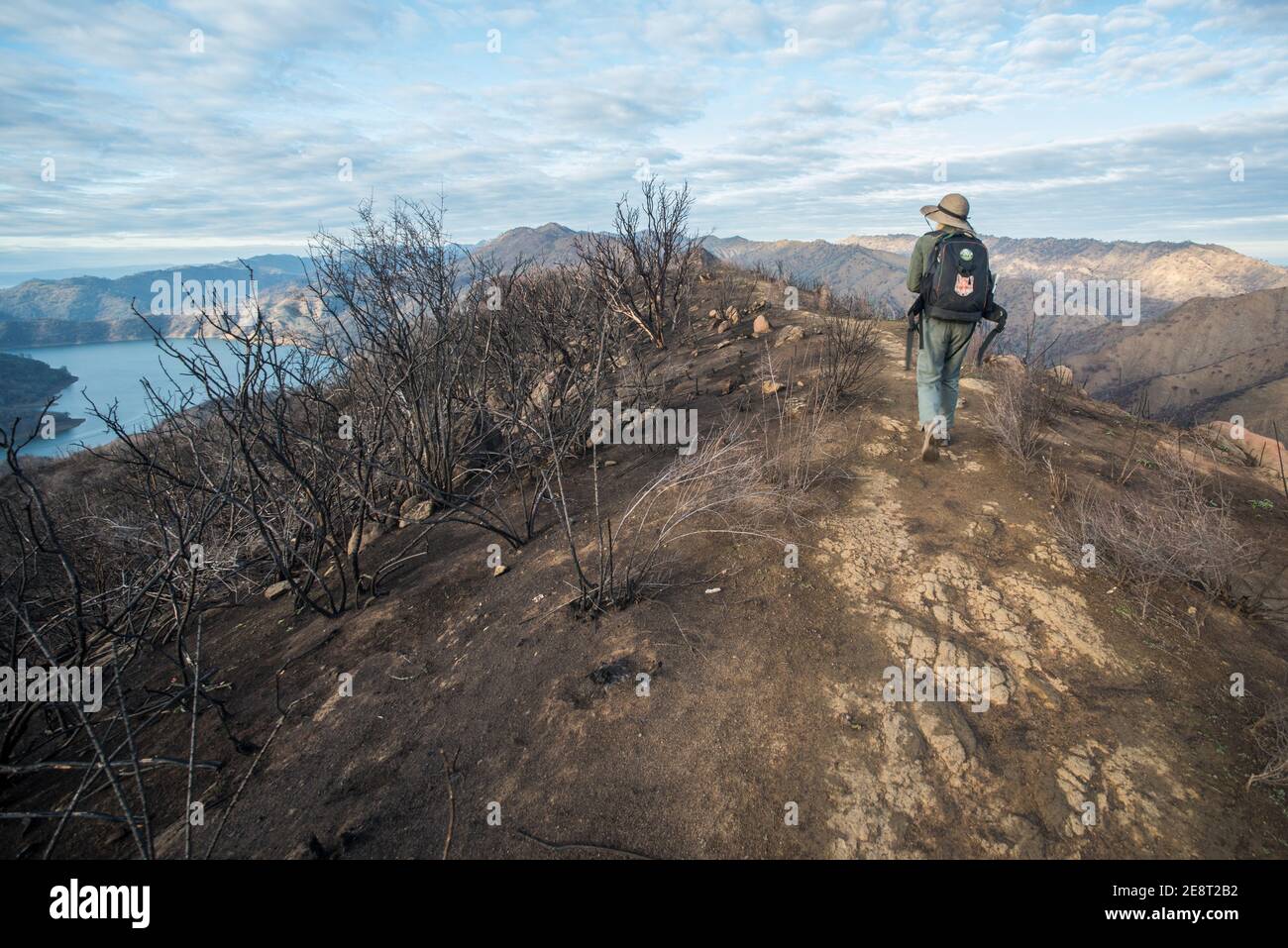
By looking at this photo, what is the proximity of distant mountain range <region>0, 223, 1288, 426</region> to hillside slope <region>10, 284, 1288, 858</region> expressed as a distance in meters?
2.12

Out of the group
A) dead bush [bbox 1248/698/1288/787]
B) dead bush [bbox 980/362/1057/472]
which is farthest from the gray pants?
dead bush [bbox 1248/698/1288/787]

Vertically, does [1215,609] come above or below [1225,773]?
above

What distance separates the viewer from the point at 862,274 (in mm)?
163000

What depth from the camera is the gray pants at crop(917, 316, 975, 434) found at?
4.25 metres

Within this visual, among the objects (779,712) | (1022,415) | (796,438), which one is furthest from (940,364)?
(779,712)

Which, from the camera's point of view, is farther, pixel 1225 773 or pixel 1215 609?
pixel 1215 609

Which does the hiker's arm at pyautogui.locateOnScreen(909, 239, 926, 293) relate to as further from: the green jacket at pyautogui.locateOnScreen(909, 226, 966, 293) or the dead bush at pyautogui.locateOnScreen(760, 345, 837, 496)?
the dead bush at pyautogui.locateOnScreen(760, 345, 837, 496)

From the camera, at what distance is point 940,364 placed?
4355 millimetres

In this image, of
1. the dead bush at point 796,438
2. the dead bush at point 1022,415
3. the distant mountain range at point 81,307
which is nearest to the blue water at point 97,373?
the distant mountain range at point 81,307

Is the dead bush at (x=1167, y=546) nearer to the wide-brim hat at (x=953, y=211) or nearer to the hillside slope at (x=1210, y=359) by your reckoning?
the wide-brim hat at (x=953, y=211)

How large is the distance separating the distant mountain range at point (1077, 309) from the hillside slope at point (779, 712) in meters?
2.12
